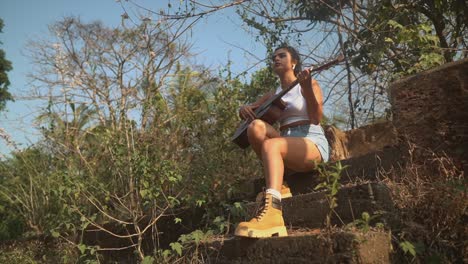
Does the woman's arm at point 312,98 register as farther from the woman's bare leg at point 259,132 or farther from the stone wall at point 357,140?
the stone wall at point 357,140

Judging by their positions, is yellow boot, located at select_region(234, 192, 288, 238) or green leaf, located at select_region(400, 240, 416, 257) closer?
green leaf, located at select_region(400, 240, 416, 257)

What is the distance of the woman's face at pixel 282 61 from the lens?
3.77m

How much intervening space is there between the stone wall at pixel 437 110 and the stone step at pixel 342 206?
48cm

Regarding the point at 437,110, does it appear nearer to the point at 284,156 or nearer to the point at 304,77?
the point at 304,77

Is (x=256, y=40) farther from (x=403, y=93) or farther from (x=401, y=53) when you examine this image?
(x=403, y=93)

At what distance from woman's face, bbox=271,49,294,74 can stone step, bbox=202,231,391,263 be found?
5.10 ft

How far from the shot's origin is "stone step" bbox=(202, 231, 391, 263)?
2160mm

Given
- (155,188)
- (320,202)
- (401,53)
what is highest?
(401,53)

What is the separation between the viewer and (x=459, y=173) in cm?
262

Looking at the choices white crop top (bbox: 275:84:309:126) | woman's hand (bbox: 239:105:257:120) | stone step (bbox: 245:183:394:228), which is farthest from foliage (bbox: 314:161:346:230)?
woman's hand (bbox: 239:105:257:120)

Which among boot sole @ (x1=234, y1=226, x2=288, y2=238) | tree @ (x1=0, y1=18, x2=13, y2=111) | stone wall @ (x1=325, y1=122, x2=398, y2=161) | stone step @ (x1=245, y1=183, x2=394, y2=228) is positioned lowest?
boot sole @ (x1=234, y1=226, x2=288, y2=238)

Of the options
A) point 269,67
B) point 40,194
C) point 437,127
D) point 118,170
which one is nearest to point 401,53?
point 269,67

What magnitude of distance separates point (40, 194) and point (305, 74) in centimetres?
518

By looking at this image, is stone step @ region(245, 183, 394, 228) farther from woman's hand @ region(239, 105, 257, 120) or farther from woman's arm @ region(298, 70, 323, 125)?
woman's hand @ region(239, 105, 257, 120)
